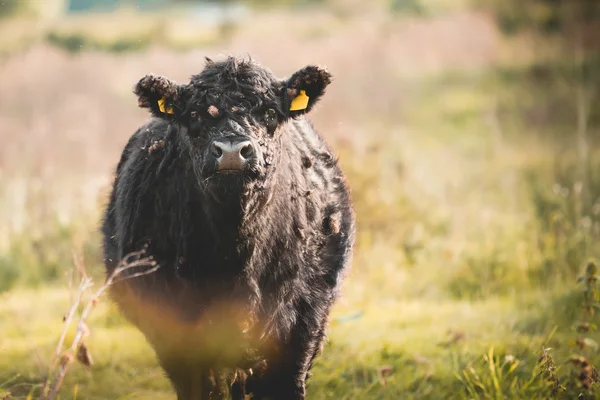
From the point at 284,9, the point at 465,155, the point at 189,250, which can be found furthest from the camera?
the point at 284,9

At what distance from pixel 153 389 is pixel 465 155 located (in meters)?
11.6

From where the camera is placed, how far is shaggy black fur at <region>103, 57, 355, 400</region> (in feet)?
15.5

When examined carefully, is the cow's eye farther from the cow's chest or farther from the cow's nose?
the cow's chest

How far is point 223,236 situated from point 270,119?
0.73 metres

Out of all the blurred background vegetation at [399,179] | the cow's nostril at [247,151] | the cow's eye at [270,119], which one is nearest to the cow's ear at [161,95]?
the cow's eye at [270,119]

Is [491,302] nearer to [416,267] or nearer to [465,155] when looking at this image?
[416,267]

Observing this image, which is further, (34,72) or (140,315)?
(34,72)

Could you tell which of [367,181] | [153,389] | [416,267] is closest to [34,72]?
[367,181]

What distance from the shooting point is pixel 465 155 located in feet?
55.7

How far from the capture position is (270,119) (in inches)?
191

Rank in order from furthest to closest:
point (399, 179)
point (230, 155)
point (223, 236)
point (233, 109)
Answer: point (399, 179) → point (223, 236) → point (233, 109) → point (230, 155)

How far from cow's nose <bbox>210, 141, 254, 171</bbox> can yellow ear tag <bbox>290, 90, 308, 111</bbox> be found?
772 mm

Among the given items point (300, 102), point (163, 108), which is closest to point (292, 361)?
point (300, 102)

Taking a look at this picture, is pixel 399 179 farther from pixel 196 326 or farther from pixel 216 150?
pixel 216 150
